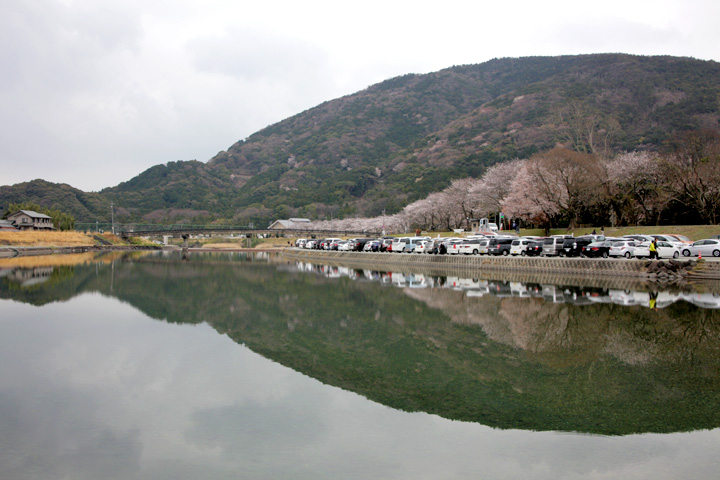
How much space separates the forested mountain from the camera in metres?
99.8

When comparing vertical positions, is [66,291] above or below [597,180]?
below

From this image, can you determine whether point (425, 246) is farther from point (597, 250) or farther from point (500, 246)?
point (597, 250)

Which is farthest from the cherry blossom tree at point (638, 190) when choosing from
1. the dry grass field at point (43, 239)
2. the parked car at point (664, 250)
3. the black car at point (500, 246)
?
the dry grass field at point (43, 239)

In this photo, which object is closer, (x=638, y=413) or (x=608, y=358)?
(x=638, y=413)

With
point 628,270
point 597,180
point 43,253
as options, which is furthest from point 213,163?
point 628,270

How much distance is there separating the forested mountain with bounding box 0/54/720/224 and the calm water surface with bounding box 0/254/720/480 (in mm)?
68990

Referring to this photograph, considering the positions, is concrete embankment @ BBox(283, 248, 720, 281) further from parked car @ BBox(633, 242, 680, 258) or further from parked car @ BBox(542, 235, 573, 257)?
parked car @ BBox(542, 235, 573, 257)

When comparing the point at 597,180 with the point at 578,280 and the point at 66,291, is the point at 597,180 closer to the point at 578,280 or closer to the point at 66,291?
the point at 578,280

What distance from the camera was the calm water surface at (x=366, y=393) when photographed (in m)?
6.32

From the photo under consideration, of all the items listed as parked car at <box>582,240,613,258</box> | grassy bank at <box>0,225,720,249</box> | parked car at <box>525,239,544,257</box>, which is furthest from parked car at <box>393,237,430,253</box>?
parked car at <box>582,240,613,258</box>

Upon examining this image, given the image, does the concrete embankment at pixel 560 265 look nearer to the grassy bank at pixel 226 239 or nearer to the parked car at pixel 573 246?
the parked car at pixel 573 246

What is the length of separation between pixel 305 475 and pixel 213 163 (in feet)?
654

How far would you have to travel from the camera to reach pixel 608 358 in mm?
11109

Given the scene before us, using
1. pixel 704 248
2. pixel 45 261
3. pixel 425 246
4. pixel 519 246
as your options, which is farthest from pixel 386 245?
pixel 45 261
